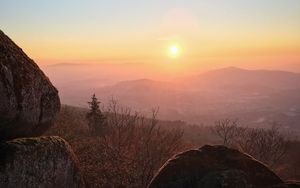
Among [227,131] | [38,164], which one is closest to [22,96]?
[38,164]

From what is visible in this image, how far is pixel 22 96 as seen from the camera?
38.8 ft

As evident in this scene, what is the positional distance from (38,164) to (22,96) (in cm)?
Answer: 224

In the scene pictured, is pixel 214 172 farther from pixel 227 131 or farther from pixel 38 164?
pixel 227 131

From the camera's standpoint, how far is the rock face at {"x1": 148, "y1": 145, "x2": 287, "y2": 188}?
36.7ft

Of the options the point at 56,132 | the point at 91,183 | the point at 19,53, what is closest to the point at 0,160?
the point at 19,53

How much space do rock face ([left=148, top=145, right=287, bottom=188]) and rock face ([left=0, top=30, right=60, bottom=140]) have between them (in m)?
4.52

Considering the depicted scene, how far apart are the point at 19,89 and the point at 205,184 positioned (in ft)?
21.1

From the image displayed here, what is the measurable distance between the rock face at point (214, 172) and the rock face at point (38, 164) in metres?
3.35

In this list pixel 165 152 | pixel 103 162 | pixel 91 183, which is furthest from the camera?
pixel 165 152

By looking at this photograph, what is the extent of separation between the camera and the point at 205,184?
36.4ft

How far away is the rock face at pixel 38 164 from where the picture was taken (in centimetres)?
1103

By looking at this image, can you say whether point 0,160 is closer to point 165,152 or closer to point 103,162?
point 103,162

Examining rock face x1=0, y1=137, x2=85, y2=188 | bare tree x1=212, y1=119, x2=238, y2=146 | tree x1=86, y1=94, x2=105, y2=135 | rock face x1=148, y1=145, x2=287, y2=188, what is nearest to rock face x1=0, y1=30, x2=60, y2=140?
rock face x1=0, y1=137, x2=85, y2=188

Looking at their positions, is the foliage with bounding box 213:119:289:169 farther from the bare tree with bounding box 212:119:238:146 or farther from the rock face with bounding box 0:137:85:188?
the rock face with bounding box 0:137:85:188
